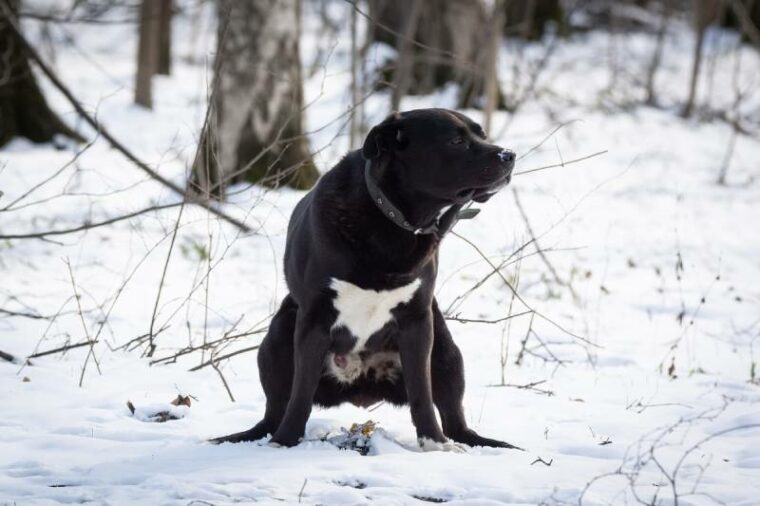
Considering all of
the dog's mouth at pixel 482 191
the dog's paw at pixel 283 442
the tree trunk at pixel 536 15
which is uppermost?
the tree trunk at pixel 536 15

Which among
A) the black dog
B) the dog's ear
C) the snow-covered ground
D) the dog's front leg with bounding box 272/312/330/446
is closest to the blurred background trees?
the snow-covered ground

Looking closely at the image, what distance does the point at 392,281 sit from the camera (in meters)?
3.58

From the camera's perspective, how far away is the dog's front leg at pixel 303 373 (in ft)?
12.1

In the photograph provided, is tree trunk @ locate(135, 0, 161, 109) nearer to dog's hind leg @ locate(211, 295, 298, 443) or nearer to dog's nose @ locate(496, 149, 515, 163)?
dog's hind leg @ locate(211, 295, 298, 443)

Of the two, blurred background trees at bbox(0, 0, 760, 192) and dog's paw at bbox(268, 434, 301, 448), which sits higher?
blurred background trees at bbox(0, 0, 760, 192)

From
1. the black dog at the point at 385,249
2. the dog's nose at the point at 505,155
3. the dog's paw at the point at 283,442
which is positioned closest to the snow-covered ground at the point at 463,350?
the dog's paw at the point at 283,442

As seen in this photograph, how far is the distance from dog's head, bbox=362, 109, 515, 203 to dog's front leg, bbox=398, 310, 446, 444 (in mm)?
511

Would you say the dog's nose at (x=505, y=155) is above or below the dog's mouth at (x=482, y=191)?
above

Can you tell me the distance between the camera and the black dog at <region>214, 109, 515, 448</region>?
3.58 metres

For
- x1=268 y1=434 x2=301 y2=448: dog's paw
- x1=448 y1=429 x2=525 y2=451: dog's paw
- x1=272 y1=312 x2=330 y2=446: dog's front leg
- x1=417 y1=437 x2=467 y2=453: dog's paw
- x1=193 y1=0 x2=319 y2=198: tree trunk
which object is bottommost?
x1=268 y1=434 x2=301 y2=448: dog's paw

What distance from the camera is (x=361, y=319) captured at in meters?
3.69

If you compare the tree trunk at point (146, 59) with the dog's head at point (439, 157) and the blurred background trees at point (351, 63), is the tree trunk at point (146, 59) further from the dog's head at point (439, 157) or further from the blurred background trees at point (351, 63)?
the dog's head at point (439, 157)

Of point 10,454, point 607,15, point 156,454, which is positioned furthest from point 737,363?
point 607,15

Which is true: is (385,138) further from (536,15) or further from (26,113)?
(536,15)
